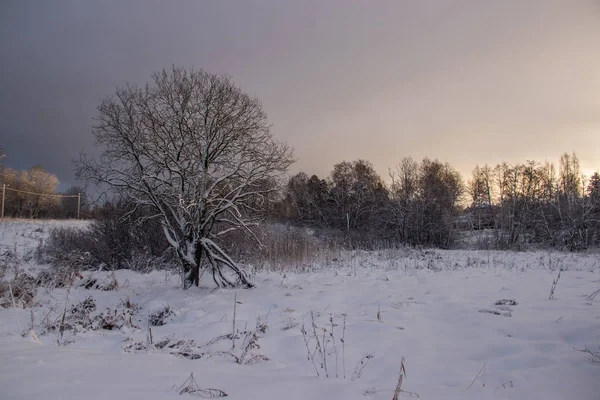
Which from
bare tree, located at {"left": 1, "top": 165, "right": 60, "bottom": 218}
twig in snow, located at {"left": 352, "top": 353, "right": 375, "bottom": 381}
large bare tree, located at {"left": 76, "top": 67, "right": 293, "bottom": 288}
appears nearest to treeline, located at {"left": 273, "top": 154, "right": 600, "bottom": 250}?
large bare tree, located at {"left": 76, "top": 67, "right": 293, "bottom": 288}

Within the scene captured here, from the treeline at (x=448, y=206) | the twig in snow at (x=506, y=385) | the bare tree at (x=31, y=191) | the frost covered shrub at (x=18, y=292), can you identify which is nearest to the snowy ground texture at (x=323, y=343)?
the twig in snow at (x=506, y=385)

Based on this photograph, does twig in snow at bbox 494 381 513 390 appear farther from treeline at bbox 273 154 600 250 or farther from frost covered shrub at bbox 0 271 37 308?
treeline at bbox 273 154 600 250

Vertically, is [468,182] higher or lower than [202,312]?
higher

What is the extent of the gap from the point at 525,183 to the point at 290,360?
47.6 metres

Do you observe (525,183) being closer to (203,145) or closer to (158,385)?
(203,145)

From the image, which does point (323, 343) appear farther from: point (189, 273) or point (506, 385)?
point (189, 273)

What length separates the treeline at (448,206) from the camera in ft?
101

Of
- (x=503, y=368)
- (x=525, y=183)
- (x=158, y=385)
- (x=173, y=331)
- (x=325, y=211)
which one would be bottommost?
(x=173, y=331)

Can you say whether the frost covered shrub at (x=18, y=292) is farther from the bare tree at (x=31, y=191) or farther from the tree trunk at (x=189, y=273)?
the bare tree at (x=31, y=191)

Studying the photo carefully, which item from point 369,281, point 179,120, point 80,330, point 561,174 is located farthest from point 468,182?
point 80,330

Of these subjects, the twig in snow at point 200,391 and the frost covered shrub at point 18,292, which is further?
the frost covered shrub at point 18,292

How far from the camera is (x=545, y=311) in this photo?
17.9 ft

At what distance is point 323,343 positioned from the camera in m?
4.04

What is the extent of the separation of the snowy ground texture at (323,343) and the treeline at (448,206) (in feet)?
73.1
